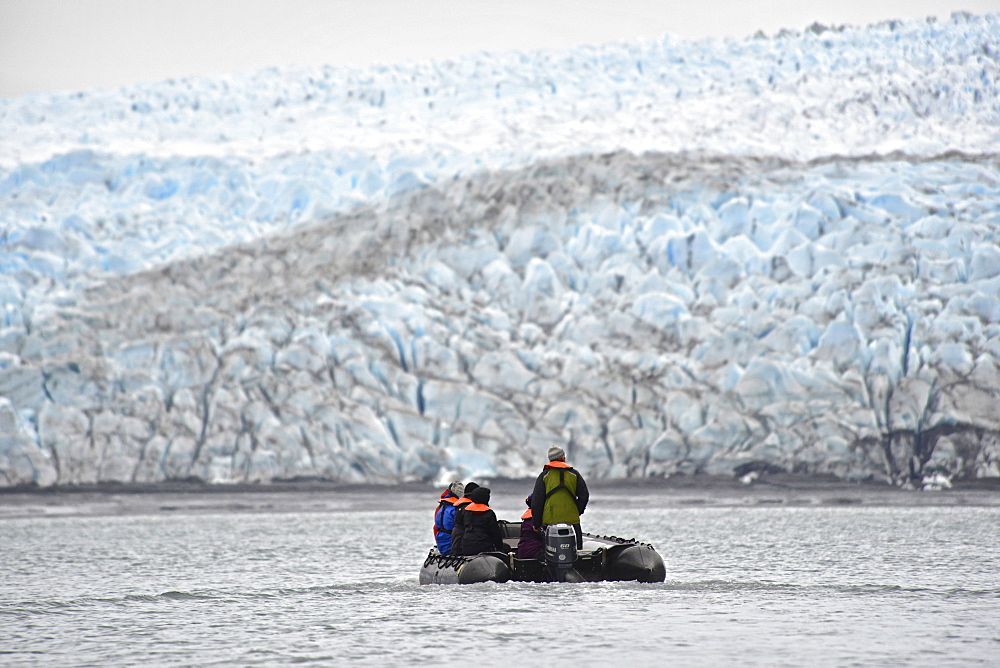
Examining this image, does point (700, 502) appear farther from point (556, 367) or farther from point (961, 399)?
point (961, 399)

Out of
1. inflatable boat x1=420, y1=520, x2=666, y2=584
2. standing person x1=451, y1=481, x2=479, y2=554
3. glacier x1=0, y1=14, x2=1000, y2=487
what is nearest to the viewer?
inflatable boat x1=420, y1=520, x2=666, y2=584

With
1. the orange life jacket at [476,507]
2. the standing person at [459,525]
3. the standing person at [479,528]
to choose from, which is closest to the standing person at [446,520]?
the standing person at [459,525]

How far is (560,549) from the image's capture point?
34.5 ft

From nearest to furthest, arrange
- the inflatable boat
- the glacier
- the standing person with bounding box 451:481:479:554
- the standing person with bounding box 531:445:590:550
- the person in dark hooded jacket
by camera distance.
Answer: the standing person with bounding box 531:445:590:550 → the inflatable boat → the person in dark hooded jacket → the standing person with bounding box 451:481:479:554 → the glacier

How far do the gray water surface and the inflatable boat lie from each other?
0.42ft

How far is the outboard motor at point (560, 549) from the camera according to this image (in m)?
10.5

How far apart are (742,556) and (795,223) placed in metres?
13.9

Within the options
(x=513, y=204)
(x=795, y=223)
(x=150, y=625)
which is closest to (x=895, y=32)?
(x=795, y=223)

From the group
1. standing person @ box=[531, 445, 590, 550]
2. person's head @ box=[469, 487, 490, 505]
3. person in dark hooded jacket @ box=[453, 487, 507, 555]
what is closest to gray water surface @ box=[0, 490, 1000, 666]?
person in dark hooded jacket @ box=[453, 487, 507, 555]

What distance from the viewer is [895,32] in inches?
1444

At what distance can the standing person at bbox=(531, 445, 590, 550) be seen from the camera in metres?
10.4

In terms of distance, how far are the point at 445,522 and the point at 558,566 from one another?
4.98 feet

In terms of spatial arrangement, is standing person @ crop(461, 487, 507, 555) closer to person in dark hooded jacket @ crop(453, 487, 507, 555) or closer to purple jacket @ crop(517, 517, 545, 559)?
person in dark hooded jacket @ crop(453, 487, 507, 555)

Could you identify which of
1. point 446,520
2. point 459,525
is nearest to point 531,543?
point 459,525
